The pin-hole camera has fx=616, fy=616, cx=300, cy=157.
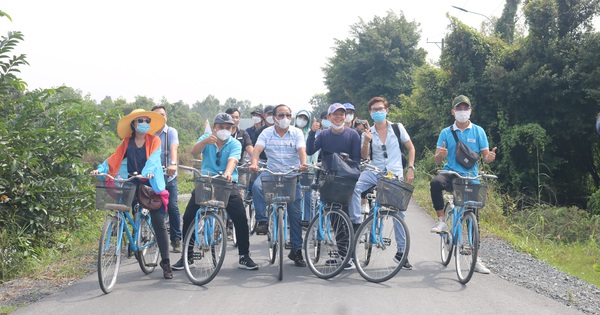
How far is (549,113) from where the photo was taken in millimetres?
20344

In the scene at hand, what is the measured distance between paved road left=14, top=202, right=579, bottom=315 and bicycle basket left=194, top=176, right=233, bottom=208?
0.98m

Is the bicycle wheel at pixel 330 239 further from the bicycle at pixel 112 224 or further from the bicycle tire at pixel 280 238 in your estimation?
the bicycle at pixel 112 224

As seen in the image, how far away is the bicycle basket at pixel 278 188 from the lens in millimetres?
7109

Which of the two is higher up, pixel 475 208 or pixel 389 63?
pixel 389 63

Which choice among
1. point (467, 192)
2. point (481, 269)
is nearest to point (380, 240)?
point (467, 192)

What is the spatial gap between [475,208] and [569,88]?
45.7ft

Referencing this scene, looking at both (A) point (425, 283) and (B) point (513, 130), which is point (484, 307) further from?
(B) point (513, 130)

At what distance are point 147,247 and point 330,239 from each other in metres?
2.22

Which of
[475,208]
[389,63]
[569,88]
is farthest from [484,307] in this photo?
[389,63]

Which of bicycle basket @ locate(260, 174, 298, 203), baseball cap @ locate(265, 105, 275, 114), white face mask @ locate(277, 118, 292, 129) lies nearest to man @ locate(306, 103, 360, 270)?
white face mask @ locate(277, 118, 292, 129)

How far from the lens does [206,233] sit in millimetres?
6949

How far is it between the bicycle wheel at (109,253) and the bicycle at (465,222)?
3827 mm

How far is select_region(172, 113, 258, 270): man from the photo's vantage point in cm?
749

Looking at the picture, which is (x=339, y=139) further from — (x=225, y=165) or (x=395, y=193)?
(x=225, y=165)
